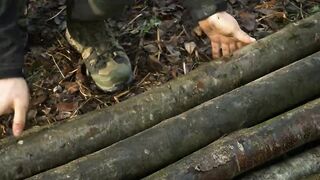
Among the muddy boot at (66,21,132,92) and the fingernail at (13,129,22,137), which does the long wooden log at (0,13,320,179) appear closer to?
the fingernail at (13,129,22,137)

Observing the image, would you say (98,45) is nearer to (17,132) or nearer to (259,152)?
(17,132)

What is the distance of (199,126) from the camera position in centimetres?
214

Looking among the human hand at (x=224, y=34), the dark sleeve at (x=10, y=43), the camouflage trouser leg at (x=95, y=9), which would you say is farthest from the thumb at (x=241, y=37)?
the dark sleeve at (x=10, y=43)

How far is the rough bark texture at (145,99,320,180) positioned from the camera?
1.99 m

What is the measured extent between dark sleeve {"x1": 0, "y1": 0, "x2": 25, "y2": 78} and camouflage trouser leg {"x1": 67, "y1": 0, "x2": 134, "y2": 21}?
0.35 metres

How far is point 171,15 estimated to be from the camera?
3.03 m

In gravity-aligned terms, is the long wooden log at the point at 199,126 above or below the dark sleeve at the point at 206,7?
below

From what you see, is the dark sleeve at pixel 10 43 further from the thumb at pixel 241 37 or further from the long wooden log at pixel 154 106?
the thumb at pixel 241 37

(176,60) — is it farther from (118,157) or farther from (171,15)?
(118,157)

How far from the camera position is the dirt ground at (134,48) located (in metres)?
→ 2.60

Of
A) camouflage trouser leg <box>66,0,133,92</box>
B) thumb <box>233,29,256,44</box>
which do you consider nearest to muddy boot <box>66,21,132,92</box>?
camouflage trouser leg <box>66,0,133,92</box>

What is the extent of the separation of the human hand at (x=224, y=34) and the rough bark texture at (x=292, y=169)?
0.57m

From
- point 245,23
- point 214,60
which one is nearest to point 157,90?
point 214,60

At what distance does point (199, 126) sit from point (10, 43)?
74cm
